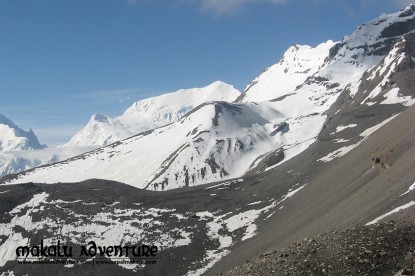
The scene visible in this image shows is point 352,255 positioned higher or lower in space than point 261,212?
higher

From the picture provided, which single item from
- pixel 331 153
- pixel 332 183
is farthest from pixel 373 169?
pixel 331 153

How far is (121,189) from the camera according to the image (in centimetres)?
15200

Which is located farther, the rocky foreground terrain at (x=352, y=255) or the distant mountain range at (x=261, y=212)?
the distant mountain range at (x=261, y=212)

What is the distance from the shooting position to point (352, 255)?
84.5 feet

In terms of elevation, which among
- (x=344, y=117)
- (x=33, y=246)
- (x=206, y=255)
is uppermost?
(x=344, y=117)

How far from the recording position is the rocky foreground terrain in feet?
79.8

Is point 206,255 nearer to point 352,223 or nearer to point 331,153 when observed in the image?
point 352,223

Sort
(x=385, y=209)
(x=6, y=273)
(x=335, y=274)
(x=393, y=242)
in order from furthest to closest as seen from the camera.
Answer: (x=6, y=273)
(x=385, y=209)
(x=393, y=242)
(x=335, y=274)

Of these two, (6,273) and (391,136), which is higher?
(391,136)

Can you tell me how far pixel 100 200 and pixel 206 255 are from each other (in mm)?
52682

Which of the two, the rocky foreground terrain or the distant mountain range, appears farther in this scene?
the distant mountain range

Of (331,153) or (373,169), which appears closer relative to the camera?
(373,169)

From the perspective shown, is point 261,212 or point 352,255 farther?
point 261,212

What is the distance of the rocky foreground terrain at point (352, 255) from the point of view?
24328mm
